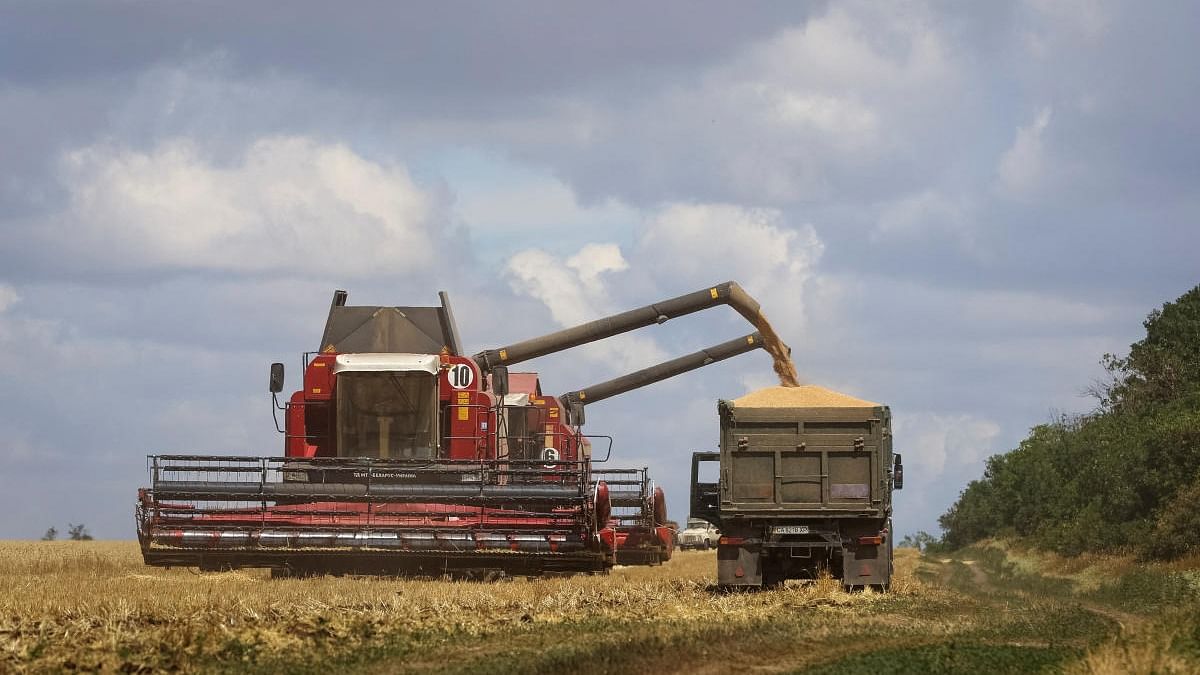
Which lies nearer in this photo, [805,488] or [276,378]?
[805,488]

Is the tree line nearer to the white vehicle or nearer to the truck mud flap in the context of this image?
the white vehicle

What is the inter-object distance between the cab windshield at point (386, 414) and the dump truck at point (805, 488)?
576 cm

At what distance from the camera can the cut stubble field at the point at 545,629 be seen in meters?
12.8

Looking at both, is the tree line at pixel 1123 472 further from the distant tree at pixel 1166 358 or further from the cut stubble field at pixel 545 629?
the cut stubble field at pixel 545 629

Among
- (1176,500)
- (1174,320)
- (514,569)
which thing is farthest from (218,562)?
Result: (1174,320)

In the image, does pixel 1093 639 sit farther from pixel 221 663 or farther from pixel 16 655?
pixel 16 655

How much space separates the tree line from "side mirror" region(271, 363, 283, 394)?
21.6m

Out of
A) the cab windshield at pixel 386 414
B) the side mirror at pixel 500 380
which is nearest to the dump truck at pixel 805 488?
the side mirror at pixel 500 380

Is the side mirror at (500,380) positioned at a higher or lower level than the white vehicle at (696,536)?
higher

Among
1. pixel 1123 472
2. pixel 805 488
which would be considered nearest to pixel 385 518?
pixel 805 488

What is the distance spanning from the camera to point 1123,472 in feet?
151

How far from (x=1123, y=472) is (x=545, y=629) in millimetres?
34082

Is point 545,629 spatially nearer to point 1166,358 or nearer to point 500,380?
point 500,380

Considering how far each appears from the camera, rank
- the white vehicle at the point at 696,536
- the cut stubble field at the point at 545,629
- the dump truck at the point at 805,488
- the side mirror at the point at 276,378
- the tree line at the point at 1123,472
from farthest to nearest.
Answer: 1. the white vehicle at the point at 696,536
2. the tree line at the point at 1123,472
3. the side mirror at the point at 276,378
4. the dump truck at the point at 805,488
5. the cut stubble field at the point at 545,629
